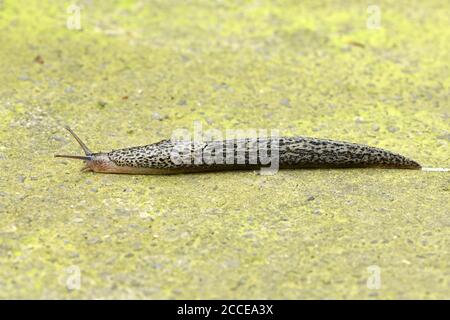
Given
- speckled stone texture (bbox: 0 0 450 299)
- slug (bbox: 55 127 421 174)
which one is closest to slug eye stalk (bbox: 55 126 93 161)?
slug (bbox: 55 127 421 174)

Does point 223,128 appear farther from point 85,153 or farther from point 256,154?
point 85,153

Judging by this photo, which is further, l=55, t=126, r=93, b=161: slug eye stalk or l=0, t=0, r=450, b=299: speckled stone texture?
l=55, t=126, r=93, b=161: slug eye stalk

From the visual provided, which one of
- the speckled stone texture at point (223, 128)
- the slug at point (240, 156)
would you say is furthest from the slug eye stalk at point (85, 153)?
the speckled stone texture at point (223, 128)

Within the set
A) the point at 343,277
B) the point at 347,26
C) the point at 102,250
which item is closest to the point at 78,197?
the point at 102,250

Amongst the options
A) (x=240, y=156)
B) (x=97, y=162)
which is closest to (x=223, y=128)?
(x=240, y=156)

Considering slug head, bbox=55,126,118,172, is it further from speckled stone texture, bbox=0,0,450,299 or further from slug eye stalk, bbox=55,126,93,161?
speckled stone texture, bbox=0,0,450,299

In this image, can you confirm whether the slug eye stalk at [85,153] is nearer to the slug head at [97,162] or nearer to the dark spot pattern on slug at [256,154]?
the slug head at [97,162]

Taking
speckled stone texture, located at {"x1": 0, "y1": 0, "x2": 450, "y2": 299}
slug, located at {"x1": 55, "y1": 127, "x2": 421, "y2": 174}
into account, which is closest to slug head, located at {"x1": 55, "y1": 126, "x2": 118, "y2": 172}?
slug, located at {"x1": 55, "y1": 127, "x2": 421, "y2": 174}
